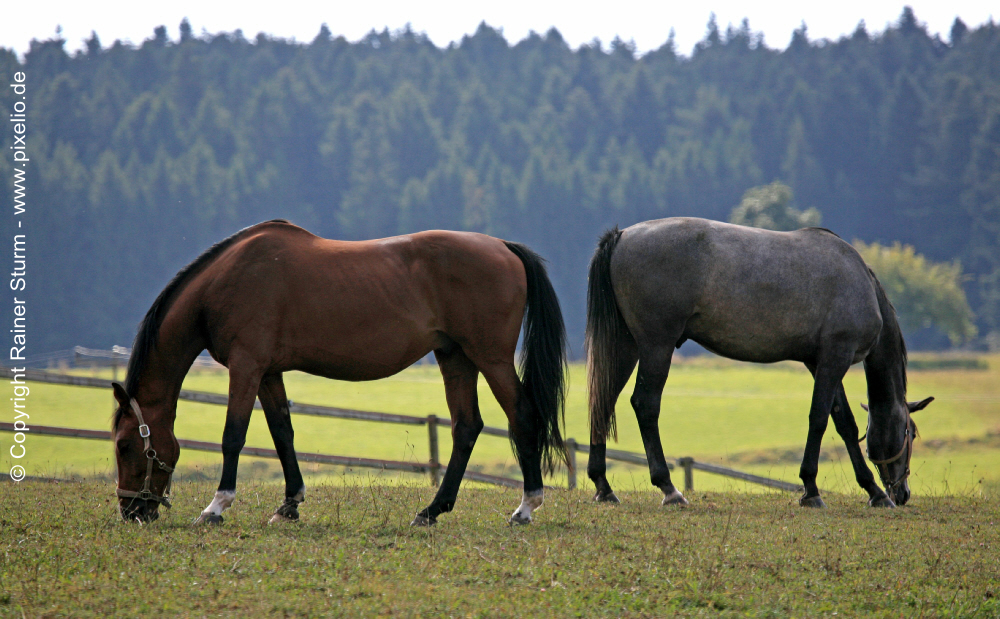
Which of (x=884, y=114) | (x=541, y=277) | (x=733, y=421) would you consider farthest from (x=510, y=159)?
(x=541, y=277)

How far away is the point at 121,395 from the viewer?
6.20 m

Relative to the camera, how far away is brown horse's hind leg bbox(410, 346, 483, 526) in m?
6.60

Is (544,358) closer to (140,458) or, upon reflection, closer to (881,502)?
(140,458)

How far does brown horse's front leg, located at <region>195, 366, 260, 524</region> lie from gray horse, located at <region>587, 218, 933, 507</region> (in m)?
3.36

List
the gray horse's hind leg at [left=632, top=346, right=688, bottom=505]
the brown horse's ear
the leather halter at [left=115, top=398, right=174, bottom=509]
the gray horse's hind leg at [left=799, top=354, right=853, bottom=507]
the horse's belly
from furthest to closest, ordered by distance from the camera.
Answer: the gray horse's hind leg at [left=799, top=354, right=853, bottom=507] < the horse's belly < the gray horse's hind leg at [left=632, top=346, right=688, bottom=505] < the leather halter at [left=115, top=398, right=174, bottom=509] < the brown horse's ear

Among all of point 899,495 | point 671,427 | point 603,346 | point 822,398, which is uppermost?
point 603,346

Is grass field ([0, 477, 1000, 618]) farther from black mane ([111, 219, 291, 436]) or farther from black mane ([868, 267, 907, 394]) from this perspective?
black mane ([868, 267, 907, 394])

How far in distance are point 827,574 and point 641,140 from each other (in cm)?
11798

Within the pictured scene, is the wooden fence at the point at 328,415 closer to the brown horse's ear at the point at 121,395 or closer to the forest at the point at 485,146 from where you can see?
the brown horse's ear at the point at 121,395

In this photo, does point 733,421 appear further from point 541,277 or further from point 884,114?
point 884,114

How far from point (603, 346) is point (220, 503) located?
12.7ft

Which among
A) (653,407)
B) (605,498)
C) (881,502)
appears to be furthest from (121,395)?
(881,502)

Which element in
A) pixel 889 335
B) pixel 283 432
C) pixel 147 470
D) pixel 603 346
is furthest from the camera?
pixel 889 335

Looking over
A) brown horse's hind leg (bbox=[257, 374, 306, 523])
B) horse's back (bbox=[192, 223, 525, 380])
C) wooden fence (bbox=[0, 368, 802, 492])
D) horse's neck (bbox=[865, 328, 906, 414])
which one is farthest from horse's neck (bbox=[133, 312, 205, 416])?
horse's neck (bbox=[865, 328, 906, 414])
